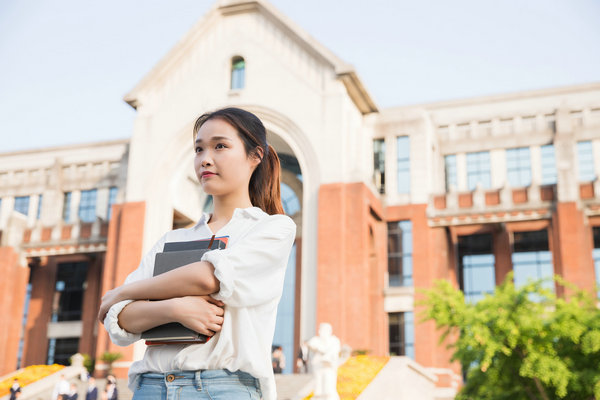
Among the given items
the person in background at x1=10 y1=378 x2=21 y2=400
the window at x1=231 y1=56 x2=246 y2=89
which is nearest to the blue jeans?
the person in background at x1=10 y1=378 x2=21 y2=400

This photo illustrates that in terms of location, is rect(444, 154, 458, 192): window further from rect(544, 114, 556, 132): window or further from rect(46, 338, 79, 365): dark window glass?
rect(46, 338, 79, 365): dark window glass

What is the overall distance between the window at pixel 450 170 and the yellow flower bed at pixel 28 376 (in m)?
19.5

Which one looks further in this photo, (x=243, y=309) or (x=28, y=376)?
(x=28, y=376)

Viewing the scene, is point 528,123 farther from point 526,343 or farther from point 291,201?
point 526,343

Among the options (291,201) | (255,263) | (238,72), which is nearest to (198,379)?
(255,263)

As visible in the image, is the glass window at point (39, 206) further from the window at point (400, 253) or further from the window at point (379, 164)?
the window at point (400, 253)

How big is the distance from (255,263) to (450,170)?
1254 inches

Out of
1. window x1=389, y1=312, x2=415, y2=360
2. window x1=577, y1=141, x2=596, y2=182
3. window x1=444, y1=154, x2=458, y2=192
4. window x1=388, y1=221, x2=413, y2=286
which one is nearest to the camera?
window x1=389, y1=312, x2=415, y2=360

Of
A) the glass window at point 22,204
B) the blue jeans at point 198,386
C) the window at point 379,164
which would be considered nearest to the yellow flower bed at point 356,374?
the window at point 379,164

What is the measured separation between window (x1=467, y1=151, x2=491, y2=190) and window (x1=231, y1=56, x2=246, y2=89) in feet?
38.7

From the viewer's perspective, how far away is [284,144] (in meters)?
29.1

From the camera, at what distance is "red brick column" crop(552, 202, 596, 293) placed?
27312mm

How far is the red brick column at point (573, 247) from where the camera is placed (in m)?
27.3

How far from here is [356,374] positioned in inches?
740
